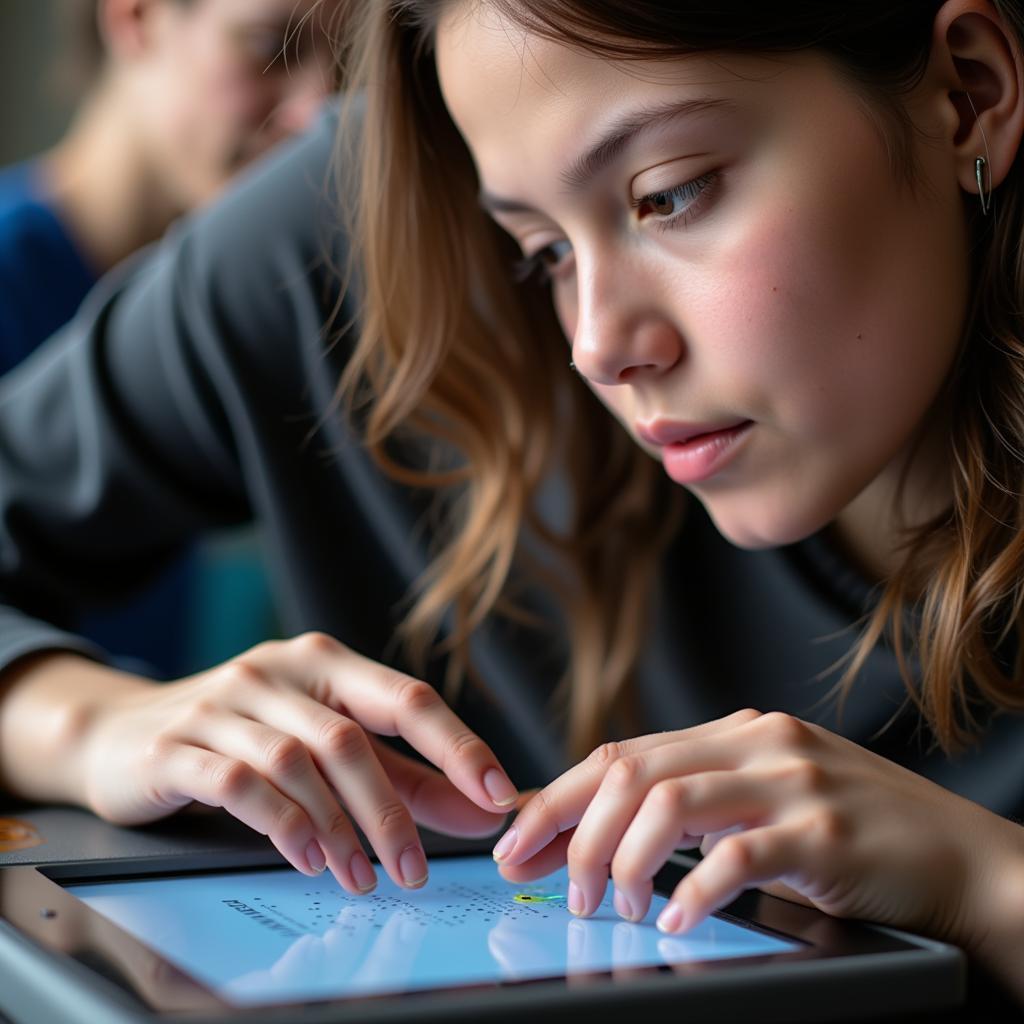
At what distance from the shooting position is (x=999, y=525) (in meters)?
0.71

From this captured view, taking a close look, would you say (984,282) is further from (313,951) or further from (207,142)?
(207,142)

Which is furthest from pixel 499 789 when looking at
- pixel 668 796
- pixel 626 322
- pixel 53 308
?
pixel 53 308

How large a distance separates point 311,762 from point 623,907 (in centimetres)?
Result: 16

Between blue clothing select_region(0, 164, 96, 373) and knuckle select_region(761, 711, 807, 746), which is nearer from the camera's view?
knuckle select_region(761, 711, 807, 746)

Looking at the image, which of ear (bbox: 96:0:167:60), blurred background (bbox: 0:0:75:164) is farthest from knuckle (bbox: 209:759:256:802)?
blurred background (bbox: 0:0:75:164)

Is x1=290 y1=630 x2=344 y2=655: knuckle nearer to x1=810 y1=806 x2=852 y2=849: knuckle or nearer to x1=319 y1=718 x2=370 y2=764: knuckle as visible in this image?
x1=319 y1=718 x2=370 y2=764: knuckle

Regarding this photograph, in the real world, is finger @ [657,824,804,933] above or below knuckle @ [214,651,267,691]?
below

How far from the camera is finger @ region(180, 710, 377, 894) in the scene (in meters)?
0.56

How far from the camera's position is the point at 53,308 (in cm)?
171

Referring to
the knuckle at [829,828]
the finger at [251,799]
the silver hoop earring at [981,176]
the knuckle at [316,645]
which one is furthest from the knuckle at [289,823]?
the silver hoop earring at [981,176]

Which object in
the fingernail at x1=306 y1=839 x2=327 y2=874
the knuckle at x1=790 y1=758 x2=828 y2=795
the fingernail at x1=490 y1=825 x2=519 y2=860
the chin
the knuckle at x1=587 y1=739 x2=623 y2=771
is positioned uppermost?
the chin

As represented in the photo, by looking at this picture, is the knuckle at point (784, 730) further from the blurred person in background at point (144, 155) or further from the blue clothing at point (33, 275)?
the blue clothing at point (33, 275)

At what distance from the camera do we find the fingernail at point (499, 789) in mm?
597

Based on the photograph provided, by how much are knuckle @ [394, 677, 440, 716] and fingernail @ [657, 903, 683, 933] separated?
0.57 feet
